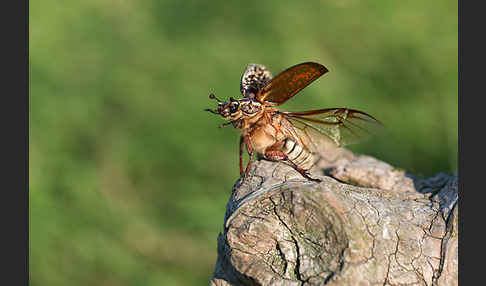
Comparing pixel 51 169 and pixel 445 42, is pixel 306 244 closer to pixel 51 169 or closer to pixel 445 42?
pixel 51 169

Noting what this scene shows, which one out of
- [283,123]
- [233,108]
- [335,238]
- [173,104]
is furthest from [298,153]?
[173,104]

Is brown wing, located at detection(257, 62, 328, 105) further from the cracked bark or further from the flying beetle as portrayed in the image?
the cracked bark

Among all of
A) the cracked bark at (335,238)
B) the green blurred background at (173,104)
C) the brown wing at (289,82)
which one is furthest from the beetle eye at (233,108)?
the green blurred background at (173,104)

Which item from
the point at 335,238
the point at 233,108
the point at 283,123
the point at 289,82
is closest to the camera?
the point at 335,238

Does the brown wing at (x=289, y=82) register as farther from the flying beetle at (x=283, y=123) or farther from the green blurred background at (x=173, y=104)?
the green blurred background at (x=173, y=104)

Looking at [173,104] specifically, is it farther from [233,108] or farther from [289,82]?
[289,82]

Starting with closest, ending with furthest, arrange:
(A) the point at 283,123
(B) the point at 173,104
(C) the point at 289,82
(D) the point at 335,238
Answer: (D) the point at 335,238, (C) the point at 289,82, (A) the point at 283,123, (B) the point at 173,104

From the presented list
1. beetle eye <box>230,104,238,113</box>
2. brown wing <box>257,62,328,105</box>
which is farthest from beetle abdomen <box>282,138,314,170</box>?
beetle eye <box>230,104,238,113</box>

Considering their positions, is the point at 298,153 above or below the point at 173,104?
below
